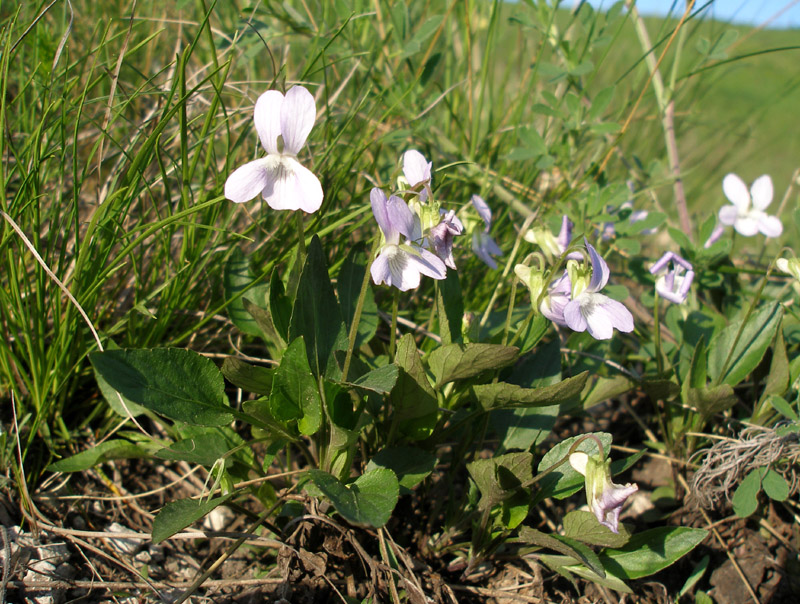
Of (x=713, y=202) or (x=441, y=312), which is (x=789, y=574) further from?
(x=713, y=202)

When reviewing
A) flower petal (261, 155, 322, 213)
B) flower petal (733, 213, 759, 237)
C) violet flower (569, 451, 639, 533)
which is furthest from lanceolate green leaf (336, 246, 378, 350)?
flower petal (733, 213, 759, 237)

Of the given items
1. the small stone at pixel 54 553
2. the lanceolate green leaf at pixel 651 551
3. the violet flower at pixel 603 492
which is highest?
the violet flower at pixel 603 492

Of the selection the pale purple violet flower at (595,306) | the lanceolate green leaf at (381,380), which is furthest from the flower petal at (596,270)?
the lanceolate green leaf at (381,380)

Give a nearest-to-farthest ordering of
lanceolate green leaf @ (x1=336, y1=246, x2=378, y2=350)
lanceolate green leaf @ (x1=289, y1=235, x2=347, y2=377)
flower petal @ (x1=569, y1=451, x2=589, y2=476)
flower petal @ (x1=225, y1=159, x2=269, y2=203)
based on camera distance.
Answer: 1. flower petal @ (x1=225, y1=159, x2=269, y2=203)
2. flower petal @ (x1=569, y1=451, x2=589, y2=476)
3. lanceolate green leaf @ (x1=289, y1=235, x2=347, y2=377)
4. lanceolate green leaf @ (x1=336, y1=246, x2=378, y2=350)

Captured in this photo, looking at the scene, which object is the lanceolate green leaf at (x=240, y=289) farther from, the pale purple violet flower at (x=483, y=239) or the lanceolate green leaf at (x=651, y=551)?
the lanceolate green leaf at (x=651, y=551)

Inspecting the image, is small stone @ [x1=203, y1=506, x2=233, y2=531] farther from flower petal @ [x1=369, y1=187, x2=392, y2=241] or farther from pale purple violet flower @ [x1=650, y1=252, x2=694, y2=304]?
pale purple violet flower @ [x1=650, y1=252, x2=694, y2=304]

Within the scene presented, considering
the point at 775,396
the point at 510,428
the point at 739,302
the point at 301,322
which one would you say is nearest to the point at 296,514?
the point at 301,322
